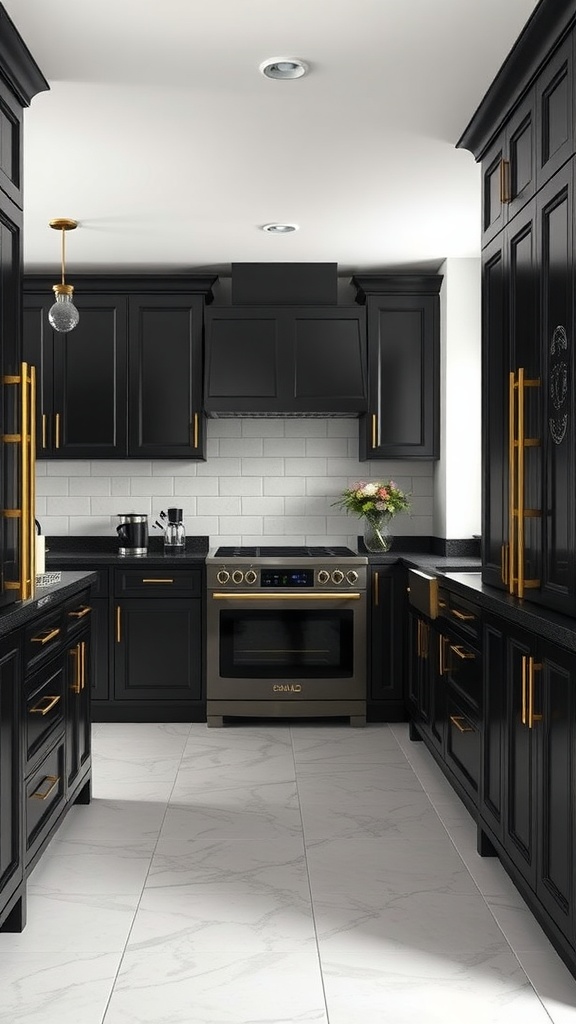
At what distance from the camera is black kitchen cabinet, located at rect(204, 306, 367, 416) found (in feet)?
18.5

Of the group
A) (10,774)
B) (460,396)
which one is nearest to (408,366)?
(460,396)

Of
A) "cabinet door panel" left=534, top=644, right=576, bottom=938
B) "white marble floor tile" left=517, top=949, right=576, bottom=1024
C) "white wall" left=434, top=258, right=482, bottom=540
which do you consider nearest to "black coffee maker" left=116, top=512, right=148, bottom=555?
"white wall" left=434, top=258, right=482, bottom=540

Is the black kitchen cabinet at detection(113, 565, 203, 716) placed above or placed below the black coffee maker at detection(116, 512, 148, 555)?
below

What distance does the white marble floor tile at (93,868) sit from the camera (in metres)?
3.18

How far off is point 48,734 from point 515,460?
5.88 ft

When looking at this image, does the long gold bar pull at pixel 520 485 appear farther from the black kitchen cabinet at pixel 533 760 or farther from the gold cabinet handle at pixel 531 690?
the gold cabinet handle at pixel 531 690

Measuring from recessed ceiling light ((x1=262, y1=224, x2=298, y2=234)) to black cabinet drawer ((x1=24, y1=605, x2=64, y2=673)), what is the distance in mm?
2452

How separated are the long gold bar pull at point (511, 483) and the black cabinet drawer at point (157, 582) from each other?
253 centimetres

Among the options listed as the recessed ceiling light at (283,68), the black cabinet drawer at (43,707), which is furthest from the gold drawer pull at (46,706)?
the recessed ceiling light at (283,68)

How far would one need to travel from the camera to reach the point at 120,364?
5781 millimetres

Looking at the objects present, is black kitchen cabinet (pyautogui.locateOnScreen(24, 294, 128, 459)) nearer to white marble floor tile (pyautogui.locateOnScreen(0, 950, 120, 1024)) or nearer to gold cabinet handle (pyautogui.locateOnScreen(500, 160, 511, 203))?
gold cabinet handle (pyautogui.locateOnScreen(500, 160, 511, 203))

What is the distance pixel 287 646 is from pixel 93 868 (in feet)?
7.55

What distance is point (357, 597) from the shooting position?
5.45m

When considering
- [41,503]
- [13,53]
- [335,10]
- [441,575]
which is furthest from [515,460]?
[41,503]
